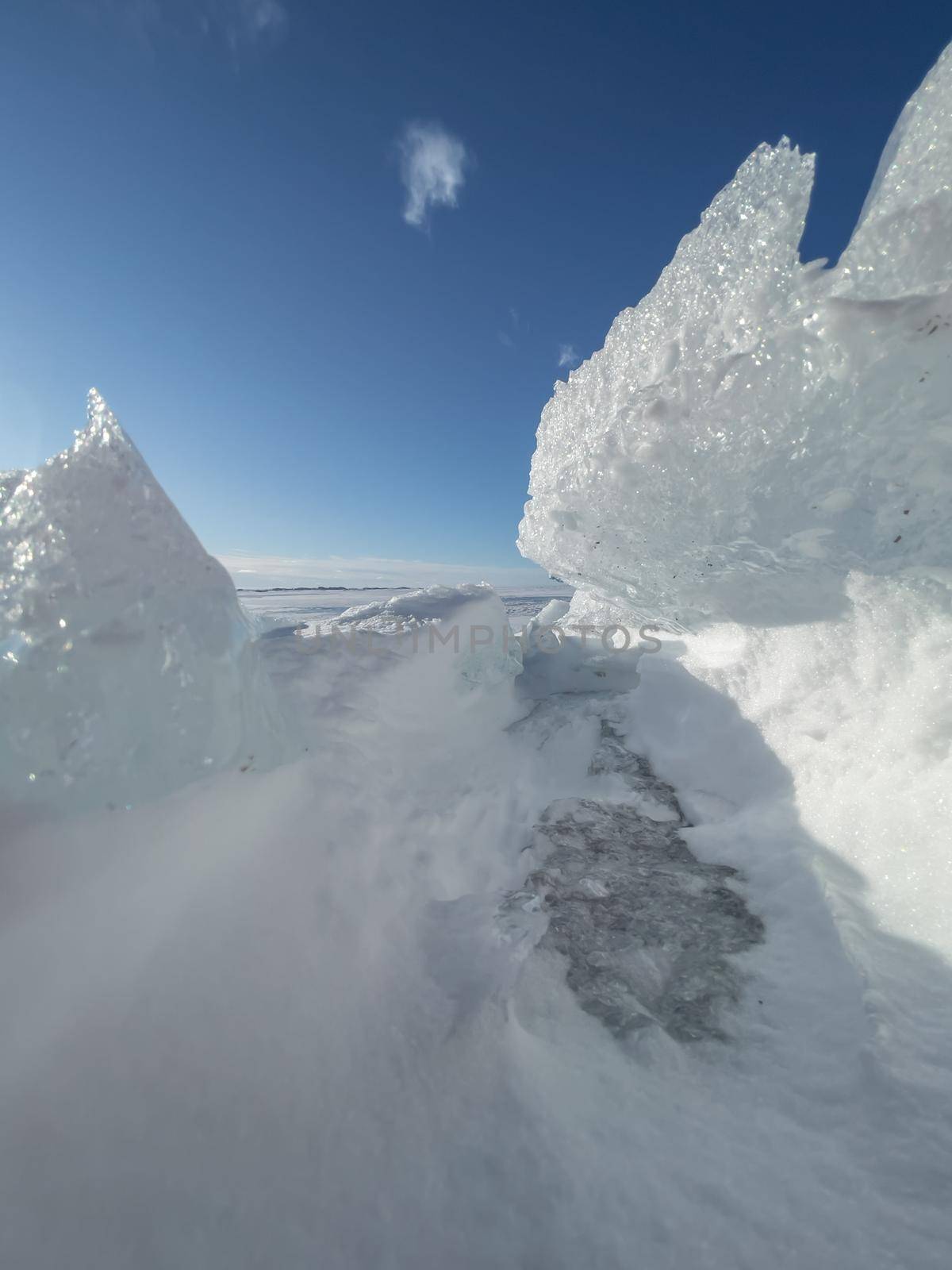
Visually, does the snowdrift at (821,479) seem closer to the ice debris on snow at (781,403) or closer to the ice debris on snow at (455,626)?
the ice debris on snow at (781,403)

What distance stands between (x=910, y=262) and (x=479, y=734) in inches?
85.4

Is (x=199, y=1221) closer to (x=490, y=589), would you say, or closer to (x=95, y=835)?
(x=95, y=835)

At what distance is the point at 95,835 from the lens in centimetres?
127

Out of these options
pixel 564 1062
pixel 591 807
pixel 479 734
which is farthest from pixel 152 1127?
pixel 479 734

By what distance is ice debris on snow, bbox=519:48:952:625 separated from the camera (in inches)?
57.5

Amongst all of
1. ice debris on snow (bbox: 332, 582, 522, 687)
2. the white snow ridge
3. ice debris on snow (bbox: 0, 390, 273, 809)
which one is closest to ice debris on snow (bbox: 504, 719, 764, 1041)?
the white snow ridge

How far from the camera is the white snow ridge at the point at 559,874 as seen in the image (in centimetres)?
92

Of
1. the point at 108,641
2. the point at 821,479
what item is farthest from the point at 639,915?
the point at 108,641

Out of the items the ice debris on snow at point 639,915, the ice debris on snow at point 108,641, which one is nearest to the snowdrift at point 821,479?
the ice debris on snow at point 639,915

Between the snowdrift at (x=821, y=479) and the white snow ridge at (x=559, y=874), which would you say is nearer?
the white snow ridge at (x=559, y=874)

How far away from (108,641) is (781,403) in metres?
1.97

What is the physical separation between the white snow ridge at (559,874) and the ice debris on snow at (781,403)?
Result: 0.5 inches

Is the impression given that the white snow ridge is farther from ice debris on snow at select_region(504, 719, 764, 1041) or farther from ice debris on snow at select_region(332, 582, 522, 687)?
ice debris on snow at select_region(332, 582, 522, 687)

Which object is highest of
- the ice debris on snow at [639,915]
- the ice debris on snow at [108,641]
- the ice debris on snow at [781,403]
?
the ice debris on snow at [781,403]
